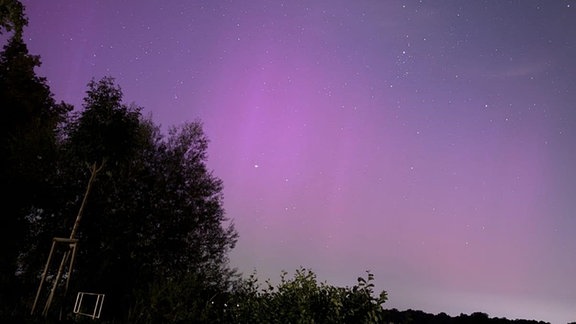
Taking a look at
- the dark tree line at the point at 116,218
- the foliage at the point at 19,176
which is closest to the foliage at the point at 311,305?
the dark tree line at the point at 116,218

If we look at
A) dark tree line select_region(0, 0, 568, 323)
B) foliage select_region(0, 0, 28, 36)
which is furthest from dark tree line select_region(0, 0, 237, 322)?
foliage select_region(0, 0, 28, 36)

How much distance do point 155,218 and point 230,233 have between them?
4.21 m

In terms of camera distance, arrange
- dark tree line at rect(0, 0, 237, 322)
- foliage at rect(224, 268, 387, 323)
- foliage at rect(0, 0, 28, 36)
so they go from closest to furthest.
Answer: foliage at rect(224, 268, 387, 323) → foliage at rect(0, 0, 28, 36) → dark tree line at rect(0, 0, 237, 322)

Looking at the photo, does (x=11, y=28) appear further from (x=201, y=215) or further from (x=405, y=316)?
(x=405, y=316)

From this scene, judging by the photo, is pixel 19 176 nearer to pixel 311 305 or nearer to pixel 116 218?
pixel 116 218

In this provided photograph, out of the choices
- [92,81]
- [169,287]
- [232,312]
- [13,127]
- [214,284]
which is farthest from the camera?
[13,127]

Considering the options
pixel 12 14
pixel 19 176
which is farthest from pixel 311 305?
pixel 19 176

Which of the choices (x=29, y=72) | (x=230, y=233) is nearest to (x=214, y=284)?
(x=230, y=233)

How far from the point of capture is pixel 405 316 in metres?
9.91

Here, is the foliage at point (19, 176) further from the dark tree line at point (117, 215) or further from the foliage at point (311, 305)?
the foliage at point (311, 305)

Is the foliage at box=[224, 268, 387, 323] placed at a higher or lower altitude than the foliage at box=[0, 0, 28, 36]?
lower

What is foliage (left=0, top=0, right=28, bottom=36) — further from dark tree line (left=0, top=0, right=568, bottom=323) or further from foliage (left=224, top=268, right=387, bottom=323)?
foliage (left=224, top=268, right=387, bottom=323)

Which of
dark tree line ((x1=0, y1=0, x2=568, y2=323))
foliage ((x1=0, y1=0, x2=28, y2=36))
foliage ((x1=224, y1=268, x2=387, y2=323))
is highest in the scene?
foliage ((x1=0, y1=0, x2=28, y2=36))

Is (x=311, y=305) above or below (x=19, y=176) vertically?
below
